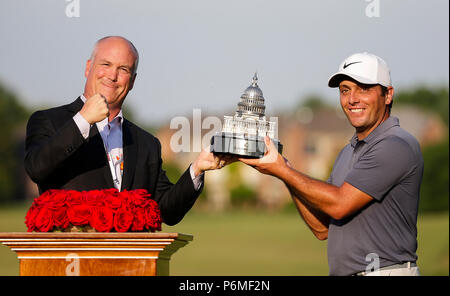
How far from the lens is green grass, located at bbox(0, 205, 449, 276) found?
3558 centimetres

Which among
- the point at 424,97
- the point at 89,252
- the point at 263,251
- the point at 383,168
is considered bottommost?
the point at 263,251

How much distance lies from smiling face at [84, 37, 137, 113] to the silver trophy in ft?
3.46

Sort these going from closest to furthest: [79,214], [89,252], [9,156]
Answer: [89,252]
[79,214]
[9,156]

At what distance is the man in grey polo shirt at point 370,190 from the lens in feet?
20.5

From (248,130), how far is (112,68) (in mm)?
1455

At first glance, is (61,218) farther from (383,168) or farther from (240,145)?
(383,168)

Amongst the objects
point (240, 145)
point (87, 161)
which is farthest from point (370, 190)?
point (87, 161)

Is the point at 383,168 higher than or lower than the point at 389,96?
lower

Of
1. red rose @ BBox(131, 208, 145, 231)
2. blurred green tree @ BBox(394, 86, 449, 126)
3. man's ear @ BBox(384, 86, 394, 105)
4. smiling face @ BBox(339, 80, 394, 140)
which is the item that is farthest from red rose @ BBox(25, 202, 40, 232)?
blurred green tree @ BBox(394, 86, 449, 126)

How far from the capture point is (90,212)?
5852 millimetres

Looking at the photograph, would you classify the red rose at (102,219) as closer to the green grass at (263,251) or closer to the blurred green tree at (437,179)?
the green grass at (263,251)

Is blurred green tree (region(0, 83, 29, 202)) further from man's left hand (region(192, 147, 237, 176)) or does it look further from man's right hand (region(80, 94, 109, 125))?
man's right hand (region(80, 94, 109, 125))
